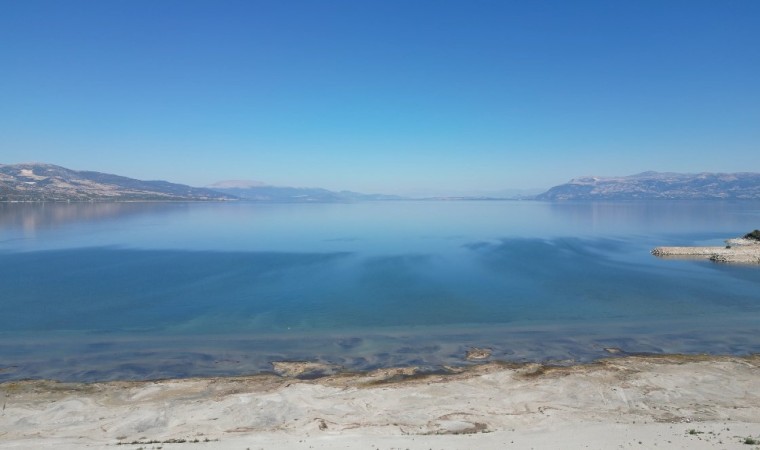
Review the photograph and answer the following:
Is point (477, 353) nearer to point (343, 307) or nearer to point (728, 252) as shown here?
point (343, 307)

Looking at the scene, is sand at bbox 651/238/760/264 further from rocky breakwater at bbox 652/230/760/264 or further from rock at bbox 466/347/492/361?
rock at bbox 466/347/492/361

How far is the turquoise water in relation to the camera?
24.0 m

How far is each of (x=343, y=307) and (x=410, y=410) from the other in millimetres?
16725

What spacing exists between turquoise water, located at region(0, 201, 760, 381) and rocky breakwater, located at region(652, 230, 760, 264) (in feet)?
7.84

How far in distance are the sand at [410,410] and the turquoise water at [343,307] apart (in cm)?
245

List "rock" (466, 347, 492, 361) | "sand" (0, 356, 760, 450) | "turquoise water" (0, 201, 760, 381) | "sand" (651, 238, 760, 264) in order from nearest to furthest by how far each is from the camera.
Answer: "sand" (0, 356, 760, 450), "rock" (466, 347, 492, 361), "turquoise water" (0, 201, 760, 381), "sand" (651, 238, 760, 264)

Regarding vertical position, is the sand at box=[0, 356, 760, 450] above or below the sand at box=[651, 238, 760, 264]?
below

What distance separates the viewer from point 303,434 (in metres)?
15.6

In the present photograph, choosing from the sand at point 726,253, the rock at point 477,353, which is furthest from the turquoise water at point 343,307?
the sand at point 726,253

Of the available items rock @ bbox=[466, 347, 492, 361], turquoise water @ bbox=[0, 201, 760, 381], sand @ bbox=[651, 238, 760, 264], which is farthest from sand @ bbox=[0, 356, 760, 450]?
sand @ bbox=[651, 238, 760, 264]

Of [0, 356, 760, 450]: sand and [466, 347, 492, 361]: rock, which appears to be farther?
[466, 347, 492, 361]: rock

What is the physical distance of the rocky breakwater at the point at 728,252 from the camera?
180 ft

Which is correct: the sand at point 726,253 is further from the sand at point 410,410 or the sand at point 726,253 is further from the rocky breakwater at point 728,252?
the sand at point 410,410

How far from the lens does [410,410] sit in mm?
17359
